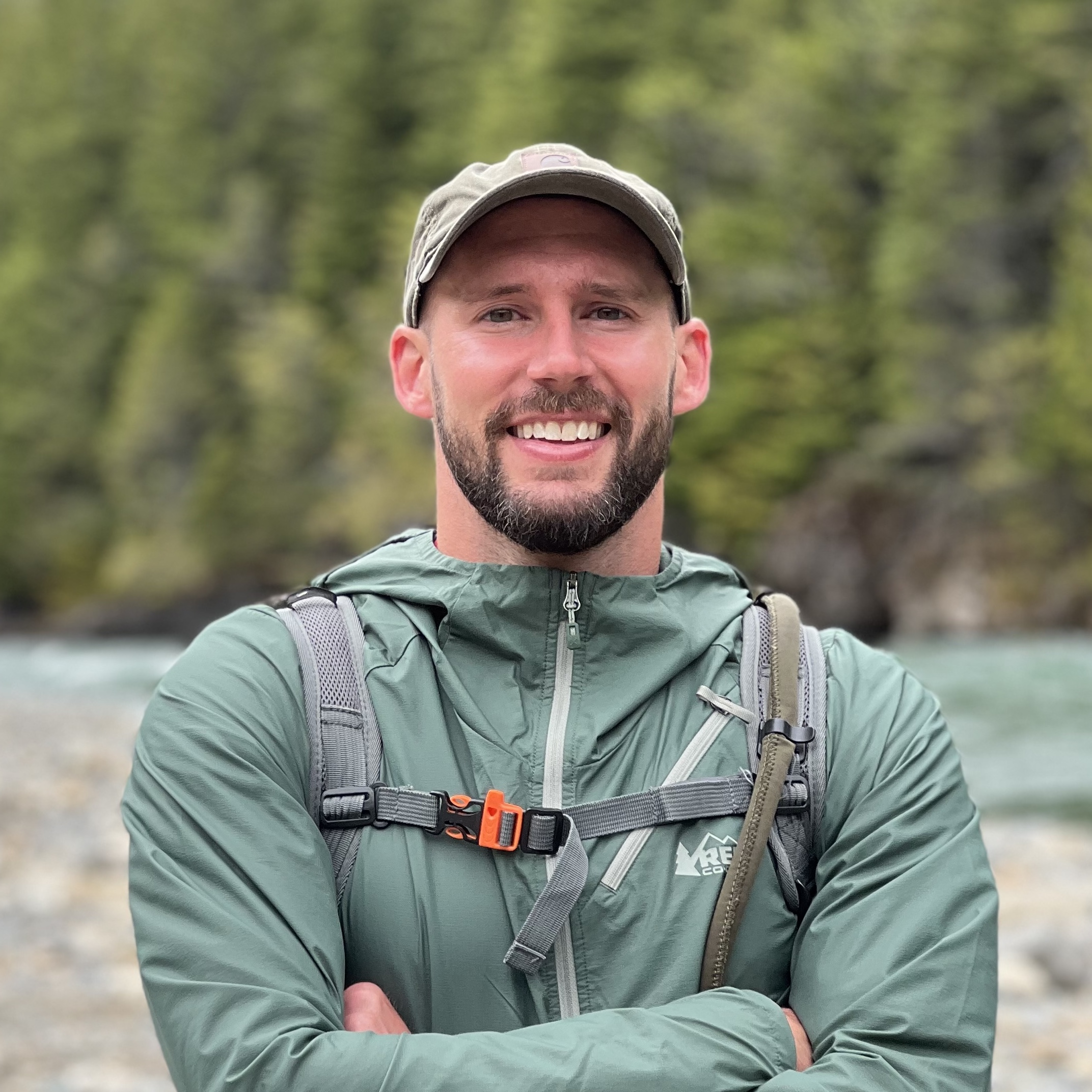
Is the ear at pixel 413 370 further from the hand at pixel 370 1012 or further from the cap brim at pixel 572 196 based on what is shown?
the hand at pixel 370 1012

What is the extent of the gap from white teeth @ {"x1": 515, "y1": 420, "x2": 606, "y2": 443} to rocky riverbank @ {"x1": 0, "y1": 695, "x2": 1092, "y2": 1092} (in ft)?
20.5

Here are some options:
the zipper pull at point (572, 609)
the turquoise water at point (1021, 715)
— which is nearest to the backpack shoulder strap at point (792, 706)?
the zipper pull at point (572, 609)

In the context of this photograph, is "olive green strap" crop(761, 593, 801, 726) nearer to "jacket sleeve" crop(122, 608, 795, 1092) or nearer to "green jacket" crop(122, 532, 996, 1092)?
"green jacket" crop(122, 532, 996, 1092)

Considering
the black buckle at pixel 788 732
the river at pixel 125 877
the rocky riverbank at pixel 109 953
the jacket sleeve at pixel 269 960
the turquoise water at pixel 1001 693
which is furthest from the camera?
the turquoise water at pixel 1001 693

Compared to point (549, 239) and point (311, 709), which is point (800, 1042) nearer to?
point (311, 709)

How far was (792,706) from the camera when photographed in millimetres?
2389

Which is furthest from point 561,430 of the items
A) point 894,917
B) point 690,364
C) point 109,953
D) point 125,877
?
point 125,877

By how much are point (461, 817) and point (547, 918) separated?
19cm

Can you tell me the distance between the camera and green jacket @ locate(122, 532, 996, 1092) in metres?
2.14

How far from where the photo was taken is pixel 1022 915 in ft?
37.0

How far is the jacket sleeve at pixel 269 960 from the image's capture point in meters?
2.09

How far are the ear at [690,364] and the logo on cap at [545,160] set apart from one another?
35 cm

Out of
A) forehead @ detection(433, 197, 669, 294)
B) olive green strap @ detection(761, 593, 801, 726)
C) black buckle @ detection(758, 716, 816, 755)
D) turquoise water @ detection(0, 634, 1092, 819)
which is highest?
forehead @ detection(433, 197, 669, 294)

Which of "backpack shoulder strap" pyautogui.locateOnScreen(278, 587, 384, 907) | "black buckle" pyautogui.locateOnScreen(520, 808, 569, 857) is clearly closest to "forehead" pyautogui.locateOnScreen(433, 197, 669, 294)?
"backpack shoulder strap" pyautogui.locateOnScreen(278, 587, 384, 907)
